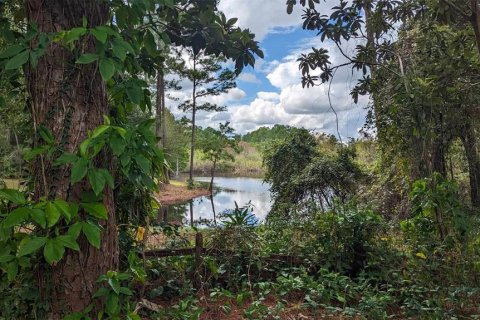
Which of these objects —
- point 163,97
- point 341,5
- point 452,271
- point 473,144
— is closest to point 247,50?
point 341,5

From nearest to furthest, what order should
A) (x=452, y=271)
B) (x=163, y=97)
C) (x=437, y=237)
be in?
1. (x=452, y=271)
2. (x=437, y=237)
3. (x=163, y=97)

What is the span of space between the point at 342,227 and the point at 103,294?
240cm

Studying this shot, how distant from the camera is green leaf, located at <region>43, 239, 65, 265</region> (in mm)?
1289

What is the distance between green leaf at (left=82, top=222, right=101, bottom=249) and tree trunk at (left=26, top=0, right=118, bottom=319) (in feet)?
0.63

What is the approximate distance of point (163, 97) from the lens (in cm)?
1930

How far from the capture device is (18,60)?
134 cm

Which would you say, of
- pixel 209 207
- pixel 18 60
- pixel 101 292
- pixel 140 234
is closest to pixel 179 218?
pixel 209 207

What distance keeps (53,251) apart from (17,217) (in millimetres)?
169

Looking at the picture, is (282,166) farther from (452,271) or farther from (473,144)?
(452,271)

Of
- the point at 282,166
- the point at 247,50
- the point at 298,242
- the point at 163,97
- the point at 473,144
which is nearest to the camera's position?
the point at 247,50

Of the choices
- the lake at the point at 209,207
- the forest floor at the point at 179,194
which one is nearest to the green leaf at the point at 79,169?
the lake at the point at 209,207

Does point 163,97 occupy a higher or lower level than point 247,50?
higher

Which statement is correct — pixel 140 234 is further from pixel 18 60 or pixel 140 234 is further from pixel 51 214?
pixel 18 60

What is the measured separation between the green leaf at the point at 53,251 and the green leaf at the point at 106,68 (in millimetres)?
617
